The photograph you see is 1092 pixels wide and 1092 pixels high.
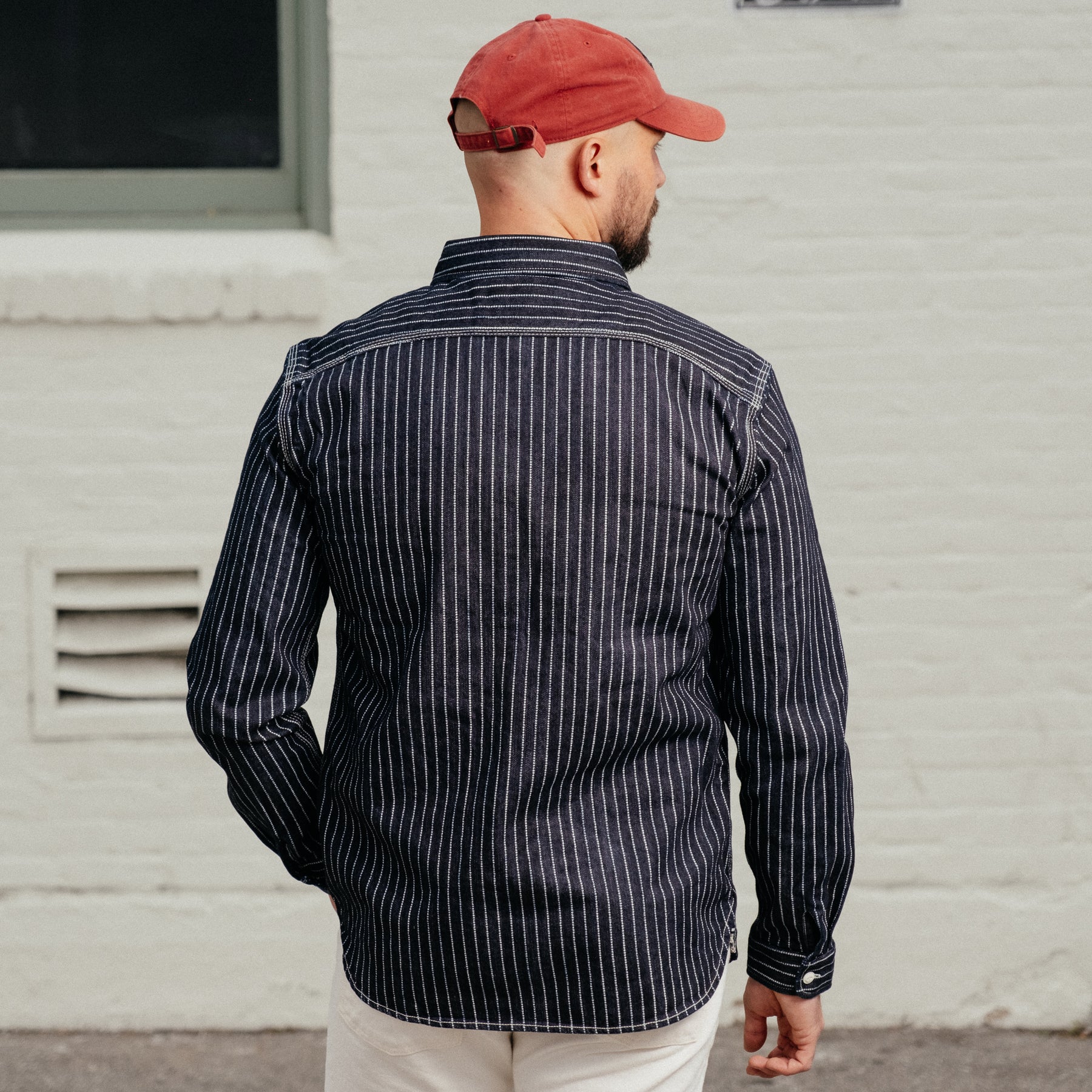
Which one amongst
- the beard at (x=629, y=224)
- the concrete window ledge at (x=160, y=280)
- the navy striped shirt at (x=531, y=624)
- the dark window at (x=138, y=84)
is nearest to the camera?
the navy striped shirt at (x=531, y=624)

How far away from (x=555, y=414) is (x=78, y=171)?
6.94 ft

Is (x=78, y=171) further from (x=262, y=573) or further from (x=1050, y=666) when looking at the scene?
(x=1050, y=666)

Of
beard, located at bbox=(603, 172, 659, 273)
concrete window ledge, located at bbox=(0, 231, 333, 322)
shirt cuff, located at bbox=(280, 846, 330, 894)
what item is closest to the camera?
beard, located at bbox=(603, 172, 659, 273)

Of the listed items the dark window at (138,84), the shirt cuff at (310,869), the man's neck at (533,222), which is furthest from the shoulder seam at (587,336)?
the dark window at (138,84)

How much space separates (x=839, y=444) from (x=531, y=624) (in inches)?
70.8

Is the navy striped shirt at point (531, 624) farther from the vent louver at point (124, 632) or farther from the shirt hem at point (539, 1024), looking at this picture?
the vent louver at point (124, 632)

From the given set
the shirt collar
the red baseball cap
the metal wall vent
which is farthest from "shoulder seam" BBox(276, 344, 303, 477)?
the metal wall vent

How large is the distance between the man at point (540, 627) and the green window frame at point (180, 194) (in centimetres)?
161

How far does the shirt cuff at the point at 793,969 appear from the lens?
1.54 meters

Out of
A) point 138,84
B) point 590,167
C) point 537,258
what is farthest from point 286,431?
point 138,84

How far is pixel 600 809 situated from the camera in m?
1.37

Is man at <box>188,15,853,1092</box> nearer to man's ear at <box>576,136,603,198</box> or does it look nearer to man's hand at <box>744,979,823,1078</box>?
man's ear at <box>576,136,603,198</box>

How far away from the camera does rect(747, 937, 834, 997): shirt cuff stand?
1.54 m

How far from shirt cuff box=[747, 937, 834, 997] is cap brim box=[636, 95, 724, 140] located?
1.01 m
